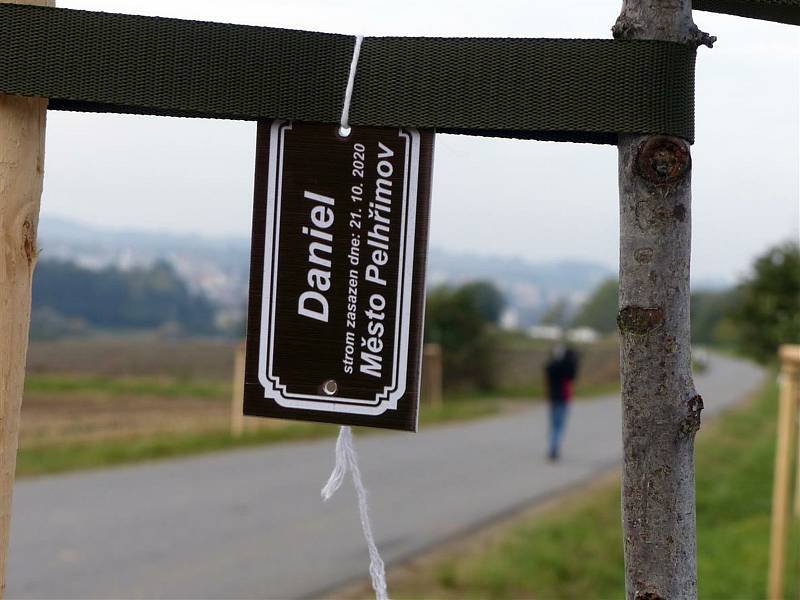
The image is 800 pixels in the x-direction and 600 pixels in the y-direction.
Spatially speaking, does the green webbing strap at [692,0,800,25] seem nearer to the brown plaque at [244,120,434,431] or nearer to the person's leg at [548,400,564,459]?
the brown plaque at [244,120,434,431]

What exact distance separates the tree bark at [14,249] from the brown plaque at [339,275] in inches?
14.3

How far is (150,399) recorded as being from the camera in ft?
71.9

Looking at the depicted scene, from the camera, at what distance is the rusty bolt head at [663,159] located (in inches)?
54.2

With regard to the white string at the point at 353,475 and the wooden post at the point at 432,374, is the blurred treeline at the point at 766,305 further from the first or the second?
the wooden post at the point at 432,374

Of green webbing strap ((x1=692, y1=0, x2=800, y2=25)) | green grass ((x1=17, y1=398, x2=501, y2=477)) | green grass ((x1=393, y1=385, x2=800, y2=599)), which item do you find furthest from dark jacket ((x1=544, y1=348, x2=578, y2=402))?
green webbing strap ((x1=692, y1=0, x2=800, y2=25))

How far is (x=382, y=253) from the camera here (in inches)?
56.1

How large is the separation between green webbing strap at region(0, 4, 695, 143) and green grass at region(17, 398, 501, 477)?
812 cm

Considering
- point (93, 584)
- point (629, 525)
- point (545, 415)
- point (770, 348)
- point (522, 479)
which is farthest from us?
point (545, 415)

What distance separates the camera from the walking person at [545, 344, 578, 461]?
11506 millimetres

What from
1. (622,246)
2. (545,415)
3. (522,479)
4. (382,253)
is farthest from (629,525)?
(545,415)

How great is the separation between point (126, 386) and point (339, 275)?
78.3 feet

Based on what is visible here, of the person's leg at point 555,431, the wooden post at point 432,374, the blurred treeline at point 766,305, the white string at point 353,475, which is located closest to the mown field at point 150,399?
the wooden post at point 432,374

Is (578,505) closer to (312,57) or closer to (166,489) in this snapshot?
(166,489)

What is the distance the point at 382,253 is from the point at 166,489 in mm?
7659
